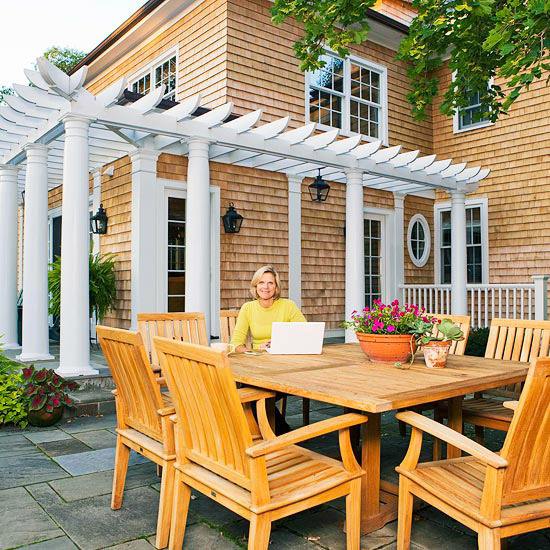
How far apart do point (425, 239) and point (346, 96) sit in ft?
10.2

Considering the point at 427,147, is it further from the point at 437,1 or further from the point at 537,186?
the point at 437,1

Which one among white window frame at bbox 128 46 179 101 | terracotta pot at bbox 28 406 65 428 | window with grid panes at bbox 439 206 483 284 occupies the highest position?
white window frame at bbox 128 46 179 101

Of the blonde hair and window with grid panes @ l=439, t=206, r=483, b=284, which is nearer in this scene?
the blonde hair

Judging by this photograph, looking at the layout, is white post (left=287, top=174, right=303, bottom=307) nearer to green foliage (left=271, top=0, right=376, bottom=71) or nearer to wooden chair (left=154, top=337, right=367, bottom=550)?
green foliage (left=271, top=0, right=376, bottom=71)

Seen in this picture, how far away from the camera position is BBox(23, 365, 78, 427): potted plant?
174 inches

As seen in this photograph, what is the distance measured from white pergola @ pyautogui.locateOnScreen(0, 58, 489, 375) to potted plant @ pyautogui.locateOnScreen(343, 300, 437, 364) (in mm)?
3065

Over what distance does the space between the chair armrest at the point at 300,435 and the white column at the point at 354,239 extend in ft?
17.4

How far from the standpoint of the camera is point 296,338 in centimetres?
349

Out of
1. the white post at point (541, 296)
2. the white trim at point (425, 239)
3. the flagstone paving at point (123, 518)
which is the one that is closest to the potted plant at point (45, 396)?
the flagstone paving at point (123, 518)

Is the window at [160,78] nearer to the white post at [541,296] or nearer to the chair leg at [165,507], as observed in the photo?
the white post at [541,296]

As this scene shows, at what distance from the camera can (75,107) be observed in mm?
5062

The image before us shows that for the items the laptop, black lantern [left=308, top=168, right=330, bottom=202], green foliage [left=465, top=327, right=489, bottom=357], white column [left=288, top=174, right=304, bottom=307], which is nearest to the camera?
the laptop

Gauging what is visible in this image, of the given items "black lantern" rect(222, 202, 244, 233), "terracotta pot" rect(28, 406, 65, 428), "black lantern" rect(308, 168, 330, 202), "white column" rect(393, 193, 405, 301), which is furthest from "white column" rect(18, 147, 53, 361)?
"white column" rect(393, 193, 405, 301)

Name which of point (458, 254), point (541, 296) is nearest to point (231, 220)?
point (458, 254)
